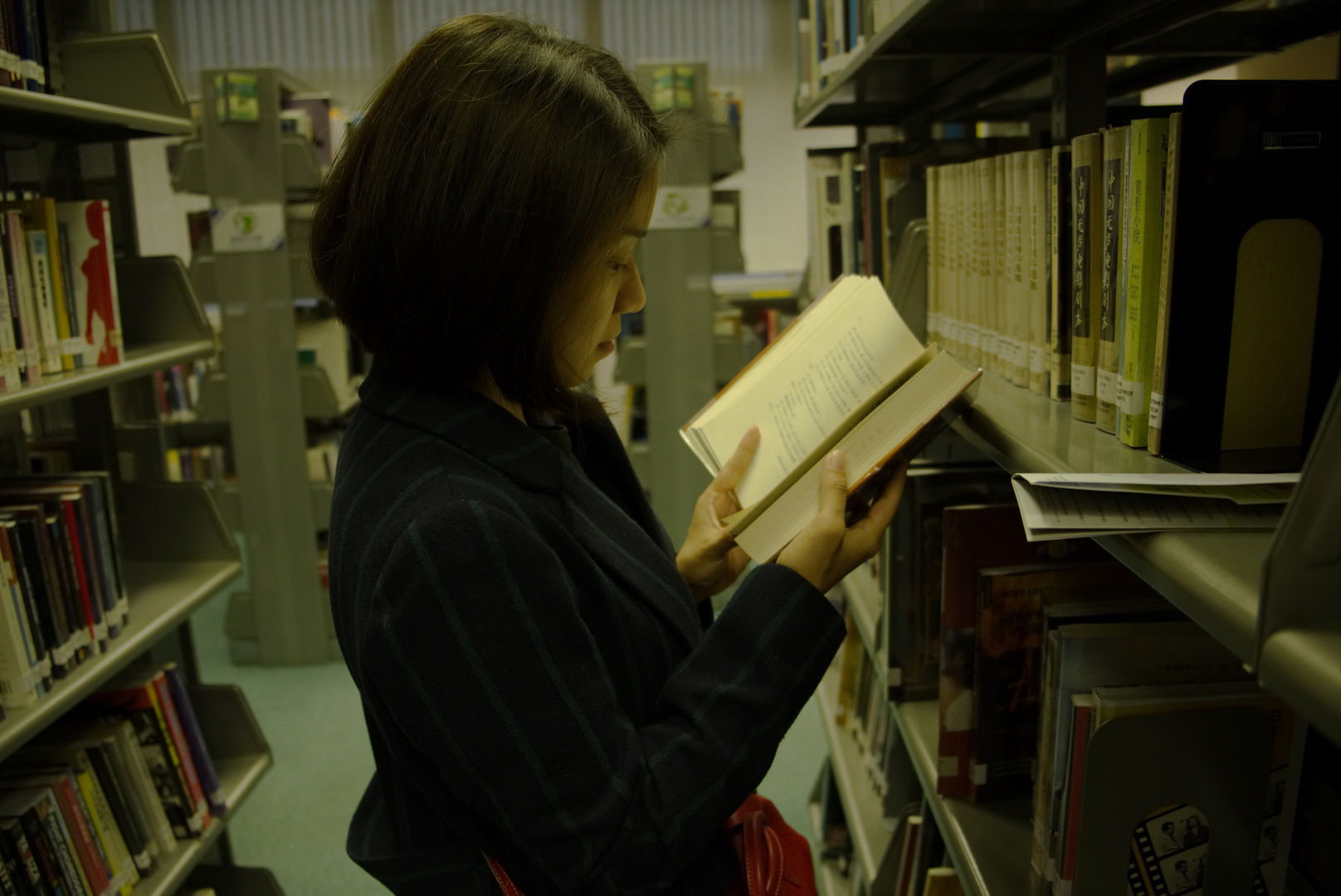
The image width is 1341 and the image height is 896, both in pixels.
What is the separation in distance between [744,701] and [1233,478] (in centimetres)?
47

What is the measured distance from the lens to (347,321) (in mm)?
956

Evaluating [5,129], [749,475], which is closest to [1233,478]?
[749,475]

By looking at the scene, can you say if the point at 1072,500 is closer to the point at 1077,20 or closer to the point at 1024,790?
the point at 1024,790

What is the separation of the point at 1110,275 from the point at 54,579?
158cm

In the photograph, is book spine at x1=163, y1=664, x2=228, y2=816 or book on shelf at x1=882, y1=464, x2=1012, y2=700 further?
book spine at x1=163, y1=664, x2=228, y2=816

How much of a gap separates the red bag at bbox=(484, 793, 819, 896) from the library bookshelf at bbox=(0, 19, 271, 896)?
1060 millimetres

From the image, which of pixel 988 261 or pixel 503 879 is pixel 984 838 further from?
pixel 988 261

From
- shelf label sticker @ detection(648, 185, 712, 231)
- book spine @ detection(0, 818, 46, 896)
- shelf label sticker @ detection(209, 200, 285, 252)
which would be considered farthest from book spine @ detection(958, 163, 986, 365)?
shelf label sticker @ detection(209, 200, 285, 252)

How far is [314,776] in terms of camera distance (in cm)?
288

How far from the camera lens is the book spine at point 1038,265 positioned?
1.04 metres

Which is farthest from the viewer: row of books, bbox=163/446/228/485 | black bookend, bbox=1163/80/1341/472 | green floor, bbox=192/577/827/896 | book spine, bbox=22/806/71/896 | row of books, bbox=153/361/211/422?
row of books, bbox=163/446/228/485

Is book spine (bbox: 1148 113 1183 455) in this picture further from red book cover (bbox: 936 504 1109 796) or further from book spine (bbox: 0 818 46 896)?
book spine (bbox: 0 818 46 896)

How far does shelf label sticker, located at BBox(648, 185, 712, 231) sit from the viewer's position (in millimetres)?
3600

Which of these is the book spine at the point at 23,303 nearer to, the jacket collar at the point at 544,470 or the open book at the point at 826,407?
the jacket collar at the point at 544,470
